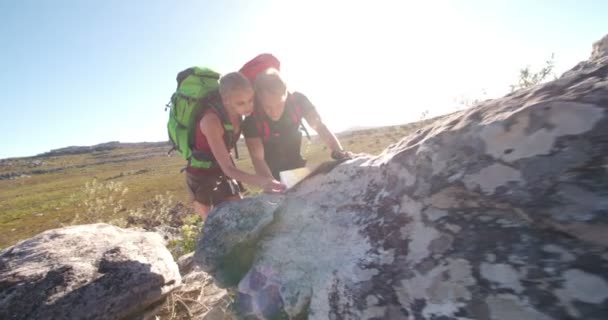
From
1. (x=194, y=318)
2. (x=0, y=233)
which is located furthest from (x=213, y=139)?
(x=0, y=233)

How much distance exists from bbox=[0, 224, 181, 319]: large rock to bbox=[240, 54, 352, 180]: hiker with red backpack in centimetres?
221

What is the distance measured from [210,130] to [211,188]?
1327mm

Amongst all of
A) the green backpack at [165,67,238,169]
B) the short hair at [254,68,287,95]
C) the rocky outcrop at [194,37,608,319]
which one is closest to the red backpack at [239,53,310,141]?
the short hair at [254,68,287,95]

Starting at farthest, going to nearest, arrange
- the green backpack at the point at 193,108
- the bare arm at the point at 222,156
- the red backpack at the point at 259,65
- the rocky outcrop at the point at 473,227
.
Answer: the red backpack at the point at 259,65 → the green backpack at the point at 193,108 → the bare arm at the point at 222,156 → the rocky outcrop at the point at 473,227

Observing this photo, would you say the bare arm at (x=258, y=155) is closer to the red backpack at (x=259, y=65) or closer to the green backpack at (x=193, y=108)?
the green backpack at (x=193, y=108)

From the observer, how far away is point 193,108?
210 inches

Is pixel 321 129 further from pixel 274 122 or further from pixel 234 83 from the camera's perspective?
pixel 234 83

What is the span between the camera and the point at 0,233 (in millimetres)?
34688

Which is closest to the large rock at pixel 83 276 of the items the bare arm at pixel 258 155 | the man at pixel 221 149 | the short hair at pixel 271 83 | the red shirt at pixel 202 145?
the man at pixel 221 149

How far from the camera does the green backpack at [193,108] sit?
524 cm

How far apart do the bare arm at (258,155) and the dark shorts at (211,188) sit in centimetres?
62

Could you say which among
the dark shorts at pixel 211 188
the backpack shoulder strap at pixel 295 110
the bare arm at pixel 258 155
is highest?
the backpack shoulder strap at pixel 295 110

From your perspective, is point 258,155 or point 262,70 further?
point 258,155

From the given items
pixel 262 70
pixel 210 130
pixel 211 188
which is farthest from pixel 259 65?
pixel 211 188
